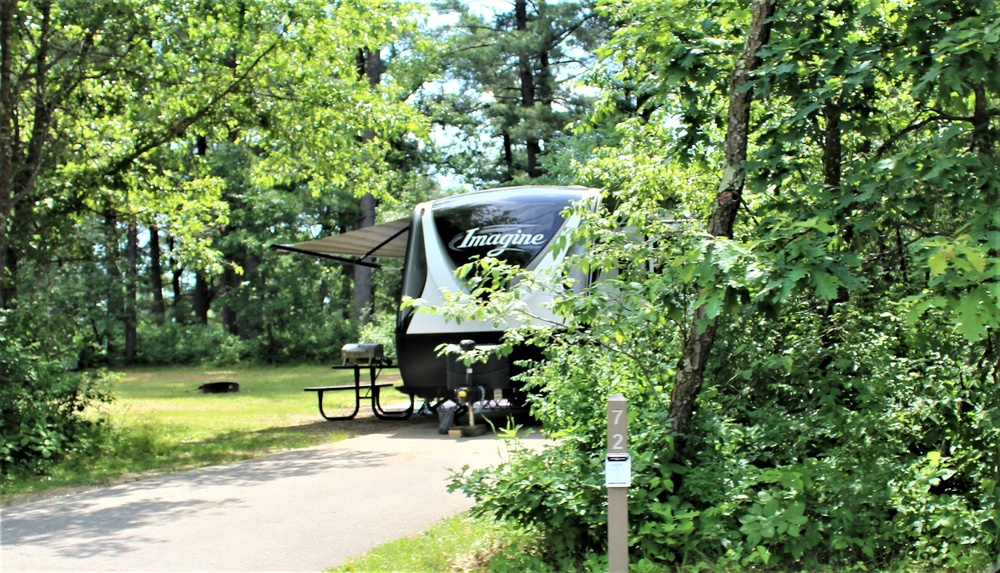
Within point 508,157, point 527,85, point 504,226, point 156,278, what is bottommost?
point 504,226

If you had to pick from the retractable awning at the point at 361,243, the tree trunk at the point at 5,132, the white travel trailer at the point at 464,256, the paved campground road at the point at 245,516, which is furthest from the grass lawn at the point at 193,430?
the retractable awning at the point at 361,243

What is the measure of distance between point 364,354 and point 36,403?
19.3ft

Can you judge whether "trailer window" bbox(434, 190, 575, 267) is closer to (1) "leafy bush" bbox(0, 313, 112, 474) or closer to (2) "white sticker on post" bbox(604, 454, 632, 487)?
(1) "leafy bush" bbox(0, 313, 112, 474)

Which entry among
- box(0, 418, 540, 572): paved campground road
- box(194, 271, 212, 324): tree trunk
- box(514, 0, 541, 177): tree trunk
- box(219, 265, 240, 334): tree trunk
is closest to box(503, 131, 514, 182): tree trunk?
box(514, 0, 541, 177): tree trunk

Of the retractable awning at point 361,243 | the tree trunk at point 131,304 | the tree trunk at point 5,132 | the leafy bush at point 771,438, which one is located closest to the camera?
the leafy bush at point 771,438

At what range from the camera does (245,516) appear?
24.3 ft

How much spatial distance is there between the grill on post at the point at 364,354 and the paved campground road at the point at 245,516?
4.29 metres

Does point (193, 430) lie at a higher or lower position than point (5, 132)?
lower

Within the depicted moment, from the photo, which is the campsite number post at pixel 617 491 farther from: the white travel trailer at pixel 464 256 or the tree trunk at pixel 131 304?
the tree trunk at pixel 131 304

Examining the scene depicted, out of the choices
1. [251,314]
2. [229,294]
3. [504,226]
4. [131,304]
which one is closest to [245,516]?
[504,226]

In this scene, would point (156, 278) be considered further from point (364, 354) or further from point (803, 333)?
point (803, 333)

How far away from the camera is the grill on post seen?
48.4 ft

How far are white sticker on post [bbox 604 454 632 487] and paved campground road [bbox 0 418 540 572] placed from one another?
88.5 inches

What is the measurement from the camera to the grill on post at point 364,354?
1477 cm
